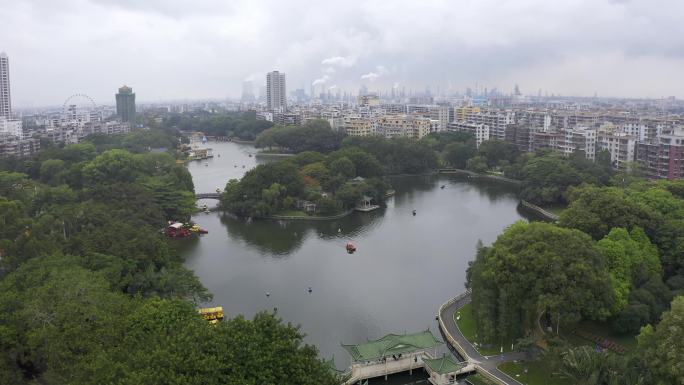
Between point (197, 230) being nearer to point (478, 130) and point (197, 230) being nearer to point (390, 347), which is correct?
point (390, 347)

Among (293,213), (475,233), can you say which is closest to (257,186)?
(293,213)

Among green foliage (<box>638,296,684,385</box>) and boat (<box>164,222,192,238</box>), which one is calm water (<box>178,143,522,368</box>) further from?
green foliage (<box>638,296,684,385</box>)

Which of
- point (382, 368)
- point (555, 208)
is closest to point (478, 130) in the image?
point (555, 208)

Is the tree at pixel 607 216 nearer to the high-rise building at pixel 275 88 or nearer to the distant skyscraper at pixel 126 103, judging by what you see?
the distant skyscraper at pixel 126 103

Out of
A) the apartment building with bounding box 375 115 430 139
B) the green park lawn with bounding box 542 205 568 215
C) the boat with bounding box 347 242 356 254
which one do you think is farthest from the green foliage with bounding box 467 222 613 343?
the apartment building with bounding box 375 115 430 139

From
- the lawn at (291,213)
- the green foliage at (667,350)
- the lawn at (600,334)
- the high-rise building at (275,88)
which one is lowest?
the lawn at (600,334)

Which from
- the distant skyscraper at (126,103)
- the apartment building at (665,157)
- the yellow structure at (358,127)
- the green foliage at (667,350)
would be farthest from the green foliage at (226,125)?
the green foliage at (667,350)
